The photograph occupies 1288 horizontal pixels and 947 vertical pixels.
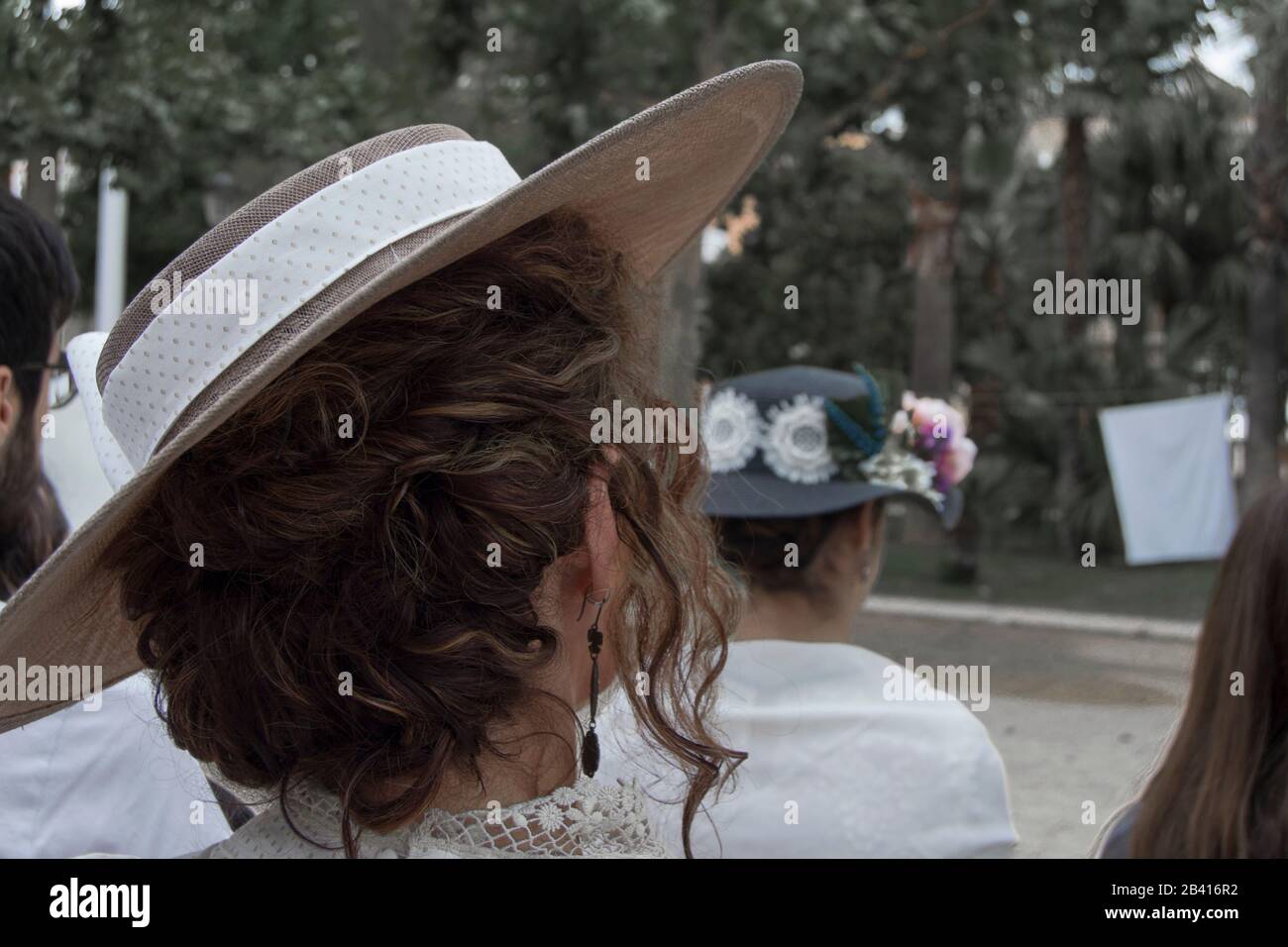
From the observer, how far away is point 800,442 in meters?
2.68

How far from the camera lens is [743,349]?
16.1 m

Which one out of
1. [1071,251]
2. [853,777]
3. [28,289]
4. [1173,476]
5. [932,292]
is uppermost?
[1071,251]

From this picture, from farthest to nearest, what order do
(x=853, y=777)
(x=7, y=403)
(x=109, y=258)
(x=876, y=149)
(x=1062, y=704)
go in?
(x=876, y=149) → (x=1062, y=704) → (x=109, y=258) → (x=853, y=777) → (x=7, y=403)

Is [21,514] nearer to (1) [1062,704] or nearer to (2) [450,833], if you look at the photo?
(2) [450,833]

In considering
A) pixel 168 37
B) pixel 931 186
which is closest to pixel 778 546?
pixel 168 37

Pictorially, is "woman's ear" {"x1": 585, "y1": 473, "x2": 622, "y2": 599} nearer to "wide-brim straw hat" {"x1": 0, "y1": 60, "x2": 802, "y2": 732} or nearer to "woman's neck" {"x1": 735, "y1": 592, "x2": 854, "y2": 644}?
"wide-brim straw hat" {"x1": 0, "y1": 60, "x2": 802, "y2": 732}

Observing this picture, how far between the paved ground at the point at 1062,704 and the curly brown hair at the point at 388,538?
388 centimetres

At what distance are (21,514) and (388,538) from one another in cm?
138

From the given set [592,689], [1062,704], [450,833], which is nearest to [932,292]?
[1062,704]

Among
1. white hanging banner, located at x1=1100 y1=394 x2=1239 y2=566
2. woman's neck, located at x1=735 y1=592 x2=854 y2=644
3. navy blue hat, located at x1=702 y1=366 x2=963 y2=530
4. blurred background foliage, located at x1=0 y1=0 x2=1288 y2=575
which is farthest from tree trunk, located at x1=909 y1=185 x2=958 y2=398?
woman's neck, located at x1=735 y1=592 x2=854 y2=644

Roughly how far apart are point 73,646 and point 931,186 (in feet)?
38.2

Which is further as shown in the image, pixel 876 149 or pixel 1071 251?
pixel 876 149
